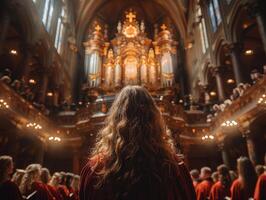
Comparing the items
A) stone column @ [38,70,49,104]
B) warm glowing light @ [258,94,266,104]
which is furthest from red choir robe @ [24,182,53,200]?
stone column @ [38,70,49,104]

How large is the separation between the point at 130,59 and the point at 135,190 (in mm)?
22472

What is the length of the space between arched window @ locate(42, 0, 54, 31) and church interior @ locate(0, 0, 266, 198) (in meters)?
0.08

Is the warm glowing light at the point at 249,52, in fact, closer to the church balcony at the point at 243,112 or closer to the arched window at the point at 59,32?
the church balcony at the point at 243,112

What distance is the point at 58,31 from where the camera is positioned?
20000 millimetres

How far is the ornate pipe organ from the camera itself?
72.6ft

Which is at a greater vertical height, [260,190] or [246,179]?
[246,179]

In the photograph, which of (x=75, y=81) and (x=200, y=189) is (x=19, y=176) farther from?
(x=75, y=81)

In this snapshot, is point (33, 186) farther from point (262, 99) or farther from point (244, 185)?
point (262, 99)

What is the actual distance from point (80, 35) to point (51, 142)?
45.5 feet

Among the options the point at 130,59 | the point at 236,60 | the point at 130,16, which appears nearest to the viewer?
the point at 236,60

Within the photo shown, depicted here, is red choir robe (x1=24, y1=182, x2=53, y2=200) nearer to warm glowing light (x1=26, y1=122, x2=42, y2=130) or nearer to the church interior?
the church interior

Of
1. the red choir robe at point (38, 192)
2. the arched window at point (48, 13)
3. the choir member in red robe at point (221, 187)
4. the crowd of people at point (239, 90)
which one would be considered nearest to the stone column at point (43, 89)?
the arched window at point (48, 13)

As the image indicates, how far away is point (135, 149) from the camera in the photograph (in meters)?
1.49

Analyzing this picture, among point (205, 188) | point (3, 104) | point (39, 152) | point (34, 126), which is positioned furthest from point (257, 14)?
point (39, 152)
